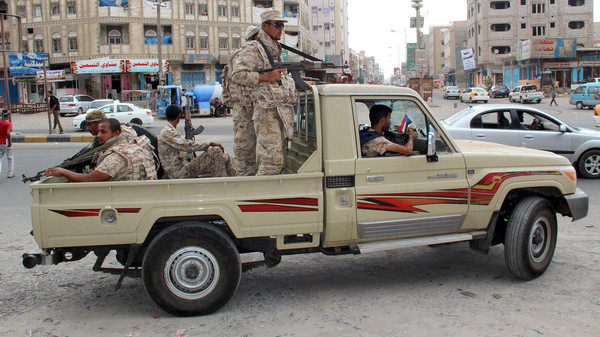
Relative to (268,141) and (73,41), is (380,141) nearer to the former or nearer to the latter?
(268,141)

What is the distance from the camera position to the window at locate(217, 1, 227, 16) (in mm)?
56609

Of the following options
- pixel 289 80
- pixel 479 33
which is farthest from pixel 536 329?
pixel 479 33

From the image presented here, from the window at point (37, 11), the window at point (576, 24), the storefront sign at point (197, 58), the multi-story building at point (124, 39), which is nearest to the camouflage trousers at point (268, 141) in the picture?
the multi-story building at point (124, 39)

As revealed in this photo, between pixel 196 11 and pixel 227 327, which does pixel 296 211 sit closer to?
pixel 227 327

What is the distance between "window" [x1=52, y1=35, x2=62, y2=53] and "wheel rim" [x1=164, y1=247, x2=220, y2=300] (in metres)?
56.4

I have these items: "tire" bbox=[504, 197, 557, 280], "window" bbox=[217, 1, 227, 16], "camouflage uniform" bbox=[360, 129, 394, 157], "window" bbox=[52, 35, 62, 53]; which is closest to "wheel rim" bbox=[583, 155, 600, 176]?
"tire" bbox=[504, 197, 557, 280]

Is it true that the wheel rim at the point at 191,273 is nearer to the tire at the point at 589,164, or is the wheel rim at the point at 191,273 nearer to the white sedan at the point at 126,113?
the tire at the point at 589,164

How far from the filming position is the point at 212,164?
509 centimetres

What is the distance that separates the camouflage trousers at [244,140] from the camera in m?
4.71

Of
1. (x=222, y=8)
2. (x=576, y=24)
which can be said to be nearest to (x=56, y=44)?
(x=222, y=8)

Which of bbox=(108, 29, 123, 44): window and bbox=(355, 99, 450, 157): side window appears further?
bbox=(108, 29, 123, 44): window

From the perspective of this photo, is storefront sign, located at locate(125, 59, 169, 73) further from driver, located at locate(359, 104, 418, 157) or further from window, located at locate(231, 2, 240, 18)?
driver, located at locate(359, 104, 418, 157)

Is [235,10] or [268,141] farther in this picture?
[235,10]

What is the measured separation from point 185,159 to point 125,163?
0.93 m
